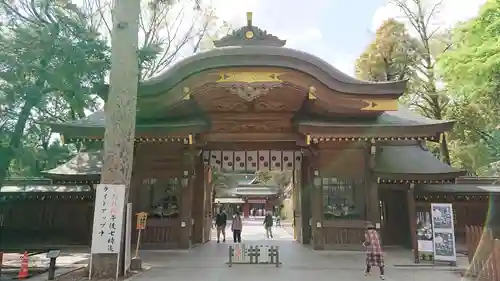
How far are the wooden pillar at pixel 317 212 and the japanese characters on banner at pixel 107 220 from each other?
6247 millimetres

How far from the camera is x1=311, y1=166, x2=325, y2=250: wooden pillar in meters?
11.8

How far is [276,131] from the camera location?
12.8 m

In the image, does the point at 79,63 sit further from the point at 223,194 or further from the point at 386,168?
the point at 223,194

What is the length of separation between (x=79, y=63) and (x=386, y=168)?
10.4 meters

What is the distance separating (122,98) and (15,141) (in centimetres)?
603

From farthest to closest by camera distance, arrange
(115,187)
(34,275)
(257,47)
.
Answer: (257,47) → (34,275) → (115,187)

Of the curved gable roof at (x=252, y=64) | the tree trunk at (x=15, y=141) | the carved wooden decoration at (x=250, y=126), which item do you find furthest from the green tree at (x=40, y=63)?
the carved wooden decoration at (x=250, y=126)

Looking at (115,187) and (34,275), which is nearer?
(115,187)

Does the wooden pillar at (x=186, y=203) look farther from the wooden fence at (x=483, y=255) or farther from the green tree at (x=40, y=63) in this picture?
the wooden fence at (x=483, y=255)

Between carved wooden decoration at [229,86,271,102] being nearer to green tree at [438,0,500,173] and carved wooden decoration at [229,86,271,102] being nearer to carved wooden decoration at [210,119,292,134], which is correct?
carved wooden decoration at [210,119,292,134]

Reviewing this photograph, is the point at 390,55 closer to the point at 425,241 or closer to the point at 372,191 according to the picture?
the point at 372,191

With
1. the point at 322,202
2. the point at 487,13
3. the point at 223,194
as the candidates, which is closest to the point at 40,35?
the point at 322,202

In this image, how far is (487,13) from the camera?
468 inches

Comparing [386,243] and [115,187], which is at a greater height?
[115,187]
